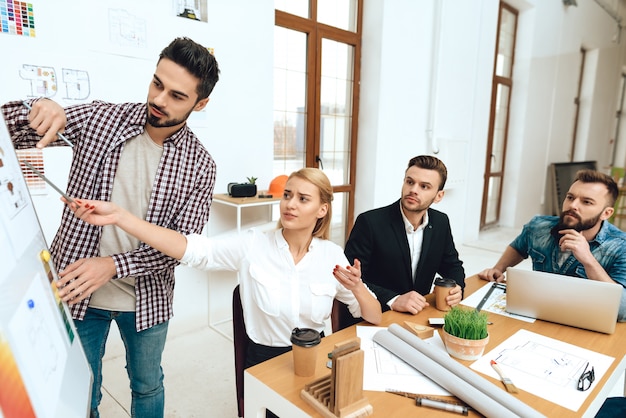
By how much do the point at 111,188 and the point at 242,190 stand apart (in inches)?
59.8

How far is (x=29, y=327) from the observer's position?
0.54m

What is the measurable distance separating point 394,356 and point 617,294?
2.57 ft

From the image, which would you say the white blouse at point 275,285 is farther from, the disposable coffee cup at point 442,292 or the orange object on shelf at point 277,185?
the orange object on shelf at point 277,185

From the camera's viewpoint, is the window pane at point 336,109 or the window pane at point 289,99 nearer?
the window pane at point 289,99

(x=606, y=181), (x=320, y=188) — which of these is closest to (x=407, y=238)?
(x=320, y=188)

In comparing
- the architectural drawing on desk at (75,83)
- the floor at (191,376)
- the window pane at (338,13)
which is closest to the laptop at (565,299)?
the floor at (191,376)

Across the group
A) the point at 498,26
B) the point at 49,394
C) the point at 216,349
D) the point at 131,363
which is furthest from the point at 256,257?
the point at 498,26

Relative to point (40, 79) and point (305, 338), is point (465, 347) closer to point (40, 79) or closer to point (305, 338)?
point (305, 338)

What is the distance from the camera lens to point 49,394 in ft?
1.80

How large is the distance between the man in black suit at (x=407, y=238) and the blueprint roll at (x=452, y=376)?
0.61m

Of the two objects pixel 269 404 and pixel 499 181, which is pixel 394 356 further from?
pixel 499 181

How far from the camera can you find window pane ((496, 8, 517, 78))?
569cm

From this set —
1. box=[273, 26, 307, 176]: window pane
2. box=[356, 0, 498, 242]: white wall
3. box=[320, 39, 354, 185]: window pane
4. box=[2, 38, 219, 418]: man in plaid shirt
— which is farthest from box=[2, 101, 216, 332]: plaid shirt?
box=[356, 0, 498, 242]: white wall

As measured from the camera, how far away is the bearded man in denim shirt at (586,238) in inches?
62.4
